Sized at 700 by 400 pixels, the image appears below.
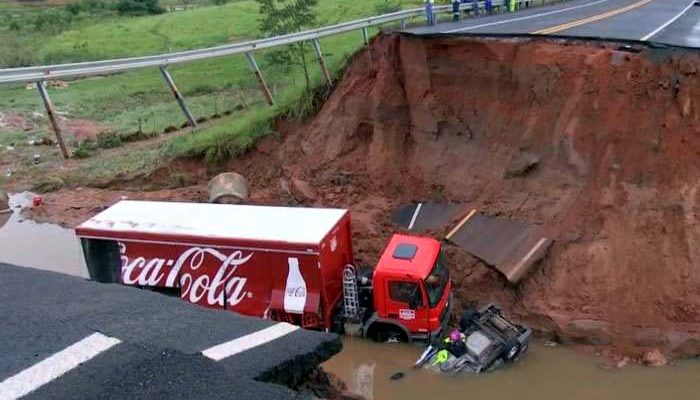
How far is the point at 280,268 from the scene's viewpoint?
48.1 ft

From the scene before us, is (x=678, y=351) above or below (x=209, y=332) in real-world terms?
below

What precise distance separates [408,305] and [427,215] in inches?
191

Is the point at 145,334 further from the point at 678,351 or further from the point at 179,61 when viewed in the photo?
the point at 179,61

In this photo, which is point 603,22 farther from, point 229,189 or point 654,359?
point 654,359

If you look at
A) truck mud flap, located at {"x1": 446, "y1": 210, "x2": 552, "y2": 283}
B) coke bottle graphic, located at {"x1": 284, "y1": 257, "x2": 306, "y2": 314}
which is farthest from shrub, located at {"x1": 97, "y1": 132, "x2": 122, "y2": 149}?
coke bottle graphic, located at {"x1": 284, "y1": 257, "x2": 306, "y2": 314}

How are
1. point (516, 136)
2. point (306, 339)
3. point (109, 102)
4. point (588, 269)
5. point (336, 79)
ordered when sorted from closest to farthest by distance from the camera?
point (306, 339)
point (588, 269)
point (516, 136)
point (336, 79)
point (109, 102)

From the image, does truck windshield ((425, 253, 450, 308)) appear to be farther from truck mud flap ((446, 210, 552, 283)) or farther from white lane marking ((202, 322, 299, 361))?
white lane marking ((202, 322, 299, 361))

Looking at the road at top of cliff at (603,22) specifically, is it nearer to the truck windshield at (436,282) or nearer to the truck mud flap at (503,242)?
the truck mud flap at (503,242)

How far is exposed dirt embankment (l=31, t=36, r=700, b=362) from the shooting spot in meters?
15.7

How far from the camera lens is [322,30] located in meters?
25.4

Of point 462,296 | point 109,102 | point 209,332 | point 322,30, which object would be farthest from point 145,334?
point 109,102

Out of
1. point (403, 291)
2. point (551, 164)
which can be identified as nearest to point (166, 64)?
point (551, 164)

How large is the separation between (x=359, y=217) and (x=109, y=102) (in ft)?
68.9

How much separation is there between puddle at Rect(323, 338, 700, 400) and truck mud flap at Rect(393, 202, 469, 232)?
4.25 metres
